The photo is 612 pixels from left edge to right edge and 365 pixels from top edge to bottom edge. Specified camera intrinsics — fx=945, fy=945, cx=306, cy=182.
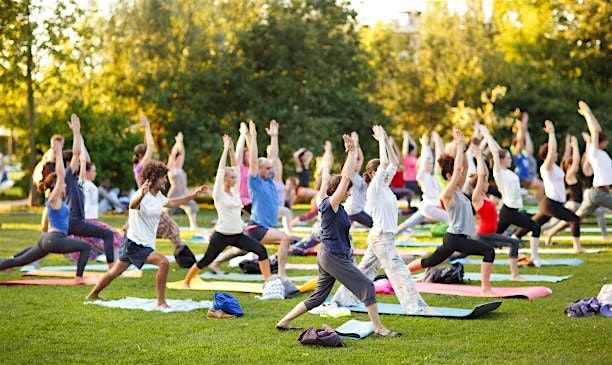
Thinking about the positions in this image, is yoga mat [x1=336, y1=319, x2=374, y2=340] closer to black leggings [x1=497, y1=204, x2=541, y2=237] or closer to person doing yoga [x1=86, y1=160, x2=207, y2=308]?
person doing yoga [x1=86, y1=160, x2=207, y2=308]

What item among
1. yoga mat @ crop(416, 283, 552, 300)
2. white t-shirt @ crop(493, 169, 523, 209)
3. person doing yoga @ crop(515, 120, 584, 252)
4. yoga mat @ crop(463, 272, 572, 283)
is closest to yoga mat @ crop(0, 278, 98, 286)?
yoga mat @ crop(416, 283, 552, 300)

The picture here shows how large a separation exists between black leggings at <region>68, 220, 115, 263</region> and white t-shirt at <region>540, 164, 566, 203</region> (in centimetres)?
677

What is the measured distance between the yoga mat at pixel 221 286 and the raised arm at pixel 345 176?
11.2ft

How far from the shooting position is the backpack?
9805 mm

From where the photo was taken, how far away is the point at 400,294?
10.2m

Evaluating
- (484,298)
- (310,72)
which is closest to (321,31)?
(310,72)

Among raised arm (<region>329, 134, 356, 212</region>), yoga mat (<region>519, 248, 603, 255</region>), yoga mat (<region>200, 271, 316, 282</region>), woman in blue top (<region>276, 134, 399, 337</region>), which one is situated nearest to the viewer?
raised arm (<region>329, 134, 356, 212</region>)

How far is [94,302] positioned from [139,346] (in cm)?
281

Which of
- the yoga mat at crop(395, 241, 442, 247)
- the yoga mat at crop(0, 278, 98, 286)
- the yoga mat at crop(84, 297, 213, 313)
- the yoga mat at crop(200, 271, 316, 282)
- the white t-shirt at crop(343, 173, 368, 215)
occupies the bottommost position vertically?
the yoga mat at crop(395, 241, 442, 247)

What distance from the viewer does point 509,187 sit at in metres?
13.5

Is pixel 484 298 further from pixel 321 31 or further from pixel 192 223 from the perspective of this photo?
pixel 321 31

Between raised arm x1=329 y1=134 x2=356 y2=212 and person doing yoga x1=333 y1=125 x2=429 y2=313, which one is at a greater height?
raised arm x1=329 y1=134 x2=356 y2=212

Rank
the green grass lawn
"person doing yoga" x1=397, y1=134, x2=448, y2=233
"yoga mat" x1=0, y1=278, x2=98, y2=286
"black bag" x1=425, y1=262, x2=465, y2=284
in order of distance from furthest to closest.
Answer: "person doing yoga" x1=397, y1=134, x2=448, y2=233 < "yoga mat" x1=0, y1=278, x2=98, y2=286 < "black bag" x1=425, y1=262, x2=465, y2=284 < the green grass lawn

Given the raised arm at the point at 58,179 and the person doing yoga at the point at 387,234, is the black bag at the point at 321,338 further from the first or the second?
the raised arm at the point at 58,179
